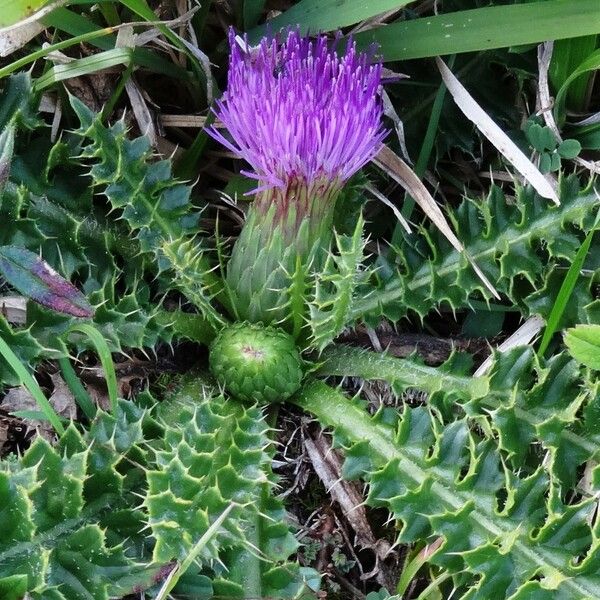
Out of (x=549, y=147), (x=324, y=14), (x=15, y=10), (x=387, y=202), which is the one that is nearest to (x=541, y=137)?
(x=549, y=147)

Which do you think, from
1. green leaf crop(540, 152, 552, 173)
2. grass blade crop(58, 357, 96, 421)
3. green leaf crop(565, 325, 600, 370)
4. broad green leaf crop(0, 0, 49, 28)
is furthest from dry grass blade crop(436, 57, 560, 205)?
grass blade crop(58, 357, 96, 421)

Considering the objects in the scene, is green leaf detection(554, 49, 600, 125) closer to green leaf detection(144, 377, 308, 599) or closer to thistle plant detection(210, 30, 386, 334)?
thistle plant detection(210, 30, 386, 334)

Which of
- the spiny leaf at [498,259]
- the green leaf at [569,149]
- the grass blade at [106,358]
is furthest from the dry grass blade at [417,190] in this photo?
the grass blade at [106,358]

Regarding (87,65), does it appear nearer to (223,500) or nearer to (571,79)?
(223,500)

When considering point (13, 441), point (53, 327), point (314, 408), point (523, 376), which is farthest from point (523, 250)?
point (13, 441)

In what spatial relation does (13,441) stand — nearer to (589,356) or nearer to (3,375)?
(3,375)
